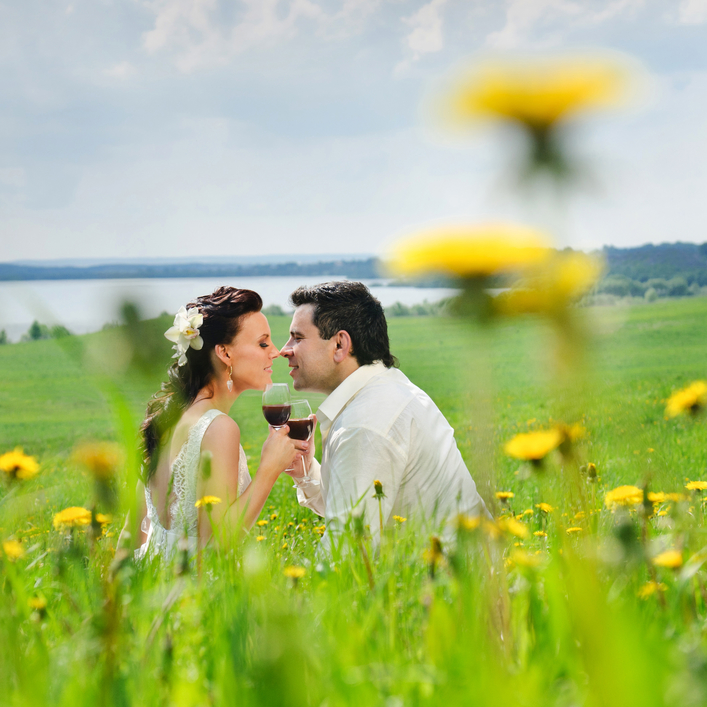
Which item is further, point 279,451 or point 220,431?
point 220,431

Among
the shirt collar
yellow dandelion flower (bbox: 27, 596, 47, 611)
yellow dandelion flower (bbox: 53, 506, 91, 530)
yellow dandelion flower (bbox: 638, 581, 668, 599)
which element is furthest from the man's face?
yellow dandelion flower (bbox: 638, 581, 668, 599)

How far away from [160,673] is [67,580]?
0.64 meters

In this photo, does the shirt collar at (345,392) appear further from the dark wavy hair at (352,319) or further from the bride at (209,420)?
the bride at (209,420)

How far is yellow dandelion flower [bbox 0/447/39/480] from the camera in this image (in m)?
1.56

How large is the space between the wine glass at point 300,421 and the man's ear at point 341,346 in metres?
0.30

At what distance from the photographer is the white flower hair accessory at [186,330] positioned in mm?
3588

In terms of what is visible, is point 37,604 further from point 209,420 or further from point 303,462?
point 303,462

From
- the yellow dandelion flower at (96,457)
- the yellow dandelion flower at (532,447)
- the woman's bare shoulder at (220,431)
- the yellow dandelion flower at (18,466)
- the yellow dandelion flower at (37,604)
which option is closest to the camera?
the yellow dandelion flower at (96,457)

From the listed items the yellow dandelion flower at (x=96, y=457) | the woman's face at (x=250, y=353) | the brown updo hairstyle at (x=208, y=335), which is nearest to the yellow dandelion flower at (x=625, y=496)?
the yellow dandelion flower at (x=96, y=457)

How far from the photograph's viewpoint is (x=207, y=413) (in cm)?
356

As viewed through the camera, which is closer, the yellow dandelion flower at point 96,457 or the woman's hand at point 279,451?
the yellow dandelion flower at point 96,457

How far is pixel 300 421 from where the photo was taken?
3.48 meters

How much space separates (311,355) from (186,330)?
0.69 metres

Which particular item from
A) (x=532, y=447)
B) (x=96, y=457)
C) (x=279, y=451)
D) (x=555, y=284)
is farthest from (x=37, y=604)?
(x=279, y=451)
